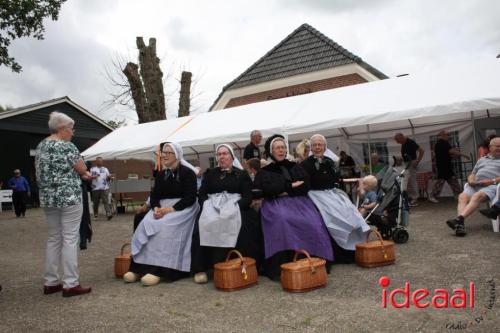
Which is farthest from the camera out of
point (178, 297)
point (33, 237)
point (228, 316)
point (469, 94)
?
point (33, 237)

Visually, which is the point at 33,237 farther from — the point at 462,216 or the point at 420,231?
the point at 462,216

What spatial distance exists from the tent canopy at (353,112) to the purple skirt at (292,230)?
197 inches

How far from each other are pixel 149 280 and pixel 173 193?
989 mm

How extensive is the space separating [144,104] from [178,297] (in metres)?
14.9

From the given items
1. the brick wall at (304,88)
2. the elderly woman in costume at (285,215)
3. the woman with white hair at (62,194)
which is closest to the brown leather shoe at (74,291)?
the woman with white hair at (62,194)

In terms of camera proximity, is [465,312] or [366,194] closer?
[465,312]

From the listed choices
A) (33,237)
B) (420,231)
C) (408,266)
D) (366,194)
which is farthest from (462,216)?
(33,237)

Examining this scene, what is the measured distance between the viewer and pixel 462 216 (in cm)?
593

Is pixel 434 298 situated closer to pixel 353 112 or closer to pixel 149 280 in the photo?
pixel 149 280

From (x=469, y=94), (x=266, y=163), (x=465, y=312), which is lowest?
(x=465, y=312)

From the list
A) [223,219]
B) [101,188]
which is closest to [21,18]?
[101,188]

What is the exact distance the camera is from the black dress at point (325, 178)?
195 inches

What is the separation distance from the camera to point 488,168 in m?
6.13

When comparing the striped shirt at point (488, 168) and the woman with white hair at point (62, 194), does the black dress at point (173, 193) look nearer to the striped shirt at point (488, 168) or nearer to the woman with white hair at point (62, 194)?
the woman with white hair at point (62, 194)
